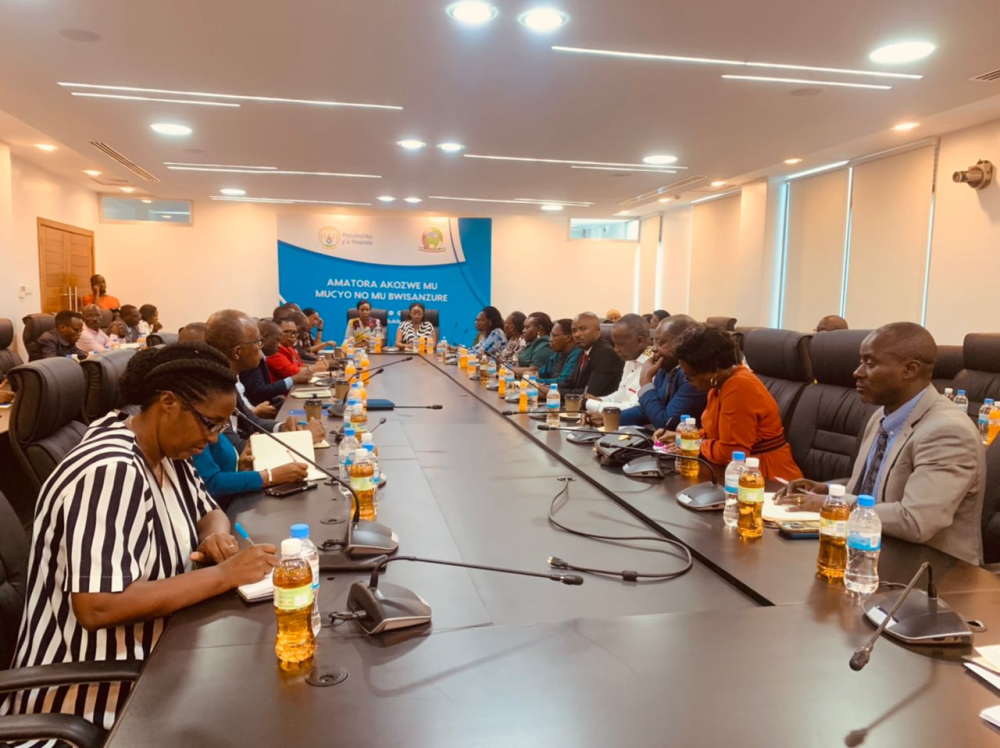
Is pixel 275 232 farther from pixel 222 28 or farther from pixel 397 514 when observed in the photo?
pixel 397 514

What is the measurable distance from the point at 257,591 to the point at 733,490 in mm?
1243

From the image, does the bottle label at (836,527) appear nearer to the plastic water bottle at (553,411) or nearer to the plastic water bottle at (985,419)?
the plastic water bottle at (553,411)

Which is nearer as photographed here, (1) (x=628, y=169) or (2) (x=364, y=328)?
(1) (x=628, y=169)

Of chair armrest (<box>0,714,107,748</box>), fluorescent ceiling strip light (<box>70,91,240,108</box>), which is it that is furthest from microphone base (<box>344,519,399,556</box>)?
fluorescent ceiling strip light (<box>70,91,240,108</box>)

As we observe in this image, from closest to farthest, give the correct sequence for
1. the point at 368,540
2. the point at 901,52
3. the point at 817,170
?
1. the point at 368,540
2. the point at 901,52
3. the point at 817,170

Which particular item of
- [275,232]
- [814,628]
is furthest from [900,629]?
[275,232]

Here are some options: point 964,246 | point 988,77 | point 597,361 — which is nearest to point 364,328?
point 597,361

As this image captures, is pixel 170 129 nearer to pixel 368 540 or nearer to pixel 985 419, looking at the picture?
pixel 368 540

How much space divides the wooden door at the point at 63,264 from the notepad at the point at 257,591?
28.6 ft

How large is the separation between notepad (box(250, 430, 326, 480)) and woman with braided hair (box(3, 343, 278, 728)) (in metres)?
0.76

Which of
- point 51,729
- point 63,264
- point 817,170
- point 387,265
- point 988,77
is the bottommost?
point 51,729

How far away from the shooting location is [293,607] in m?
1.07

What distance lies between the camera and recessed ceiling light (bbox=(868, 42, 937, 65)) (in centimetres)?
363

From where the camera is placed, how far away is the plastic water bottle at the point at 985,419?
320 cm
